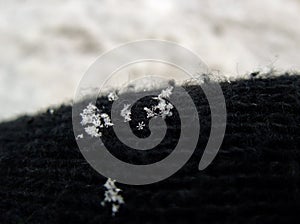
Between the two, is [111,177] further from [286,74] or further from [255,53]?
[255,53]

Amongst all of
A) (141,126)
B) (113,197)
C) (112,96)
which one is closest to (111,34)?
(112,96)

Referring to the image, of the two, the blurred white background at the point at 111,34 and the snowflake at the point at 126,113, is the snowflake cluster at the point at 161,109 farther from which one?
the blurred white background at the point at 111,34

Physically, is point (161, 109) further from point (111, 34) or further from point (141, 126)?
point (111, 34)

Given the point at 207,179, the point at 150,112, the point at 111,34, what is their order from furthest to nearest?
the point at 111,34
the point at 150,112
the point at 207,179

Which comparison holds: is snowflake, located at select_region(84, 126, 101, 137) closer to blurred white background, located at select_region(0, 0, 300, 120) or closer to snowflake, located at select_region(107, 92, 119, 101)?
snowflake, located at select_region(107, 92, 119, 101)

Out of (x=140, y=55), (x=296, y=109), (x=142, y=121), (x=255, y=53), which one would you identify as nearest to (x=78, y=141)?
(x=142, y=121)
